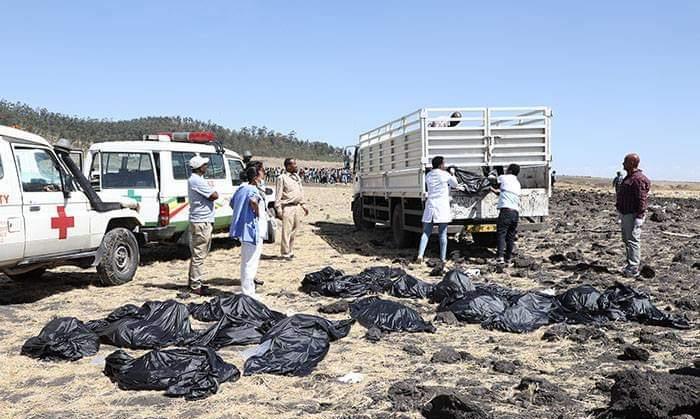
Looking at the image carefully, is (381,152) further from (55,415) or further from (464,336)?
(55,415)

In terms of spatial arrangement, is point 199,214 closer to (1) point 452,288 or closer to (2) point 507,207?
(1) point 452,288

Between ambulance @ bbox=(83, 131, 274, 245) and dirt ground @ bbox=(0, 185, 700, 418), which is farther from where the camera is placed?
ambulance @ bbox=(83, 131, 274, 245)

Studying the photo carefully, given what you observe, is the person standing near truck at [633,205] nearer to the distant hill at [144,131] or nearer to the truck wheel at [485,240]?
the truck wheel at [485,240]

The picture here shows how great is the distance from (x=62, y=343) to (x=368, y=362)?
8.74ft

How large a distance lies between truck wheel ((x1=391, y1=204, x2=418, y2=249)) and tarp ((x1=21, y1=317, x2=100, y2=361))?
737cm

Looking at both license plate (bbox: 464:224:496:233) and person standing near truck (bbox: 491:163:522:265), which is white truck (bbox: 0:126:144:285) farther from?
person standing near truck (bbox: 491:163:522:265)

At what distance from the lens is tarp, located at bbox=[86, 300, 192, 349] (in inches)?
221

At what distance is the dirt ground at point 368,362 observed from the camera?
4.26 metres

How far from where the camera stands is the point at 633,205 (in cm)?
877

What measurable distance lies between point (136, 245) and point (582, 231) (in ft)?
33.6

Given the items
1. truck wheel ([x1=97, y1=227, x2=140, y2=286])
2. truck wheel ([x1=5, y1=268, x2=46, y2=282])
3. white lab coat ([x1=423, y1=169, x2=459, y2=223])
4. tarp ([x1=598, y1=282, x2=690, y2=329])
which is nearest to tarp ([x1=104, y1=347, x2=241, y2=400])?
truck wheel ([x1=97, y1=227, x2=140, y2=286])

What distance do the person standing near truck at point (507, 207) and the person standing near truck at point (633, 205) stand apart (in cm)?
156

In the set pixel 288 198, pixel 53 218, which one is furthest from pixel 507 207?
pixel 53 218

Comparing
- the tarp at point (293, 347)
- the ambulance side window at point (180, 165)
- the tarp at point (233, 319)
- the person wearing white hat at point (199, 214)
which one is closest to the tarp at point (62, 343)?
the tarp at point (233, 319)
